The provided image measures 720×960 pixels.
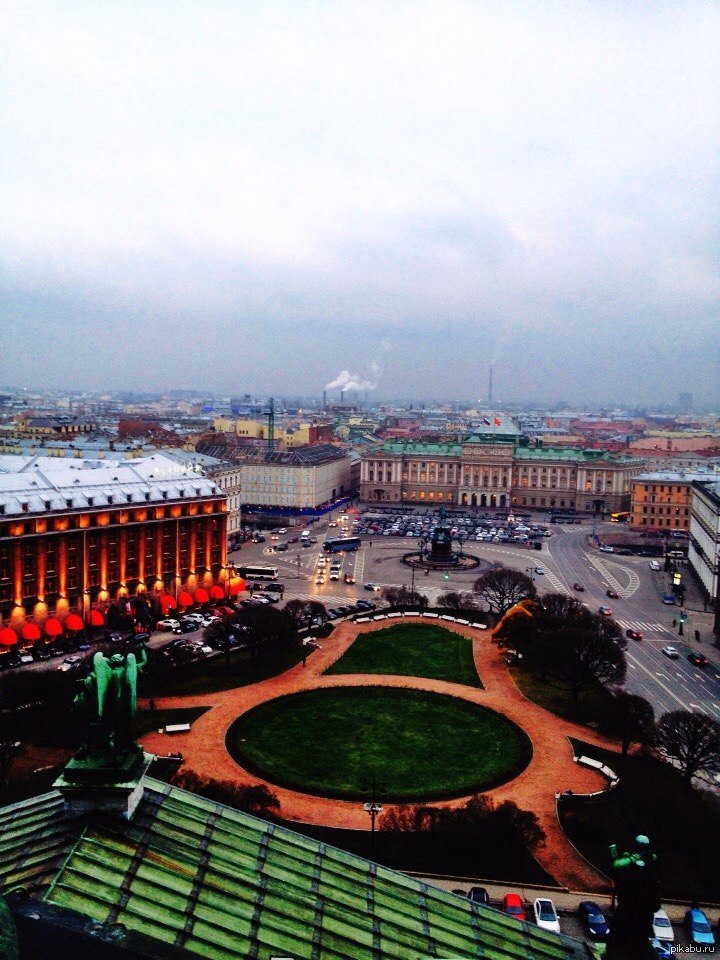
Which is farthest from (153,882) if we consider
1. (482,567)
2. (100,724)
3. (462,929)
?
(482,567)

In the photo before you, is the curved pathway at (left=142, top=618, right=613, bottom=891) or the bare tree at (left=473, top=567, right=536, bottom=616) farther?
the bare tree at (left=473, top=567, right=536, bottom=616)

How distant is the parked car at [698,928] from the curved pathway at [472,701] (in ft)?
12.5

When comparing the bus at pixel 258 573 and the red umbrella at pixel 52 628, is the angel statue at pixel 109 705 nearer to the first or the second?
the red umbrella at pixel 52 628

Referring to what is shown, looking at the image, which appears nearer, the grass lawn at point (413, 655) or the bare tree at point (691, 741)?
the bare tree at point (691, 741)

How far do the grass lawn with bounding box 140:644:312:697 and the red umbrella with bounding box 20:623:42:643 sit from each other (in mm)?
16621

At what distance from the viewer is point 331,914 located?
11258mm

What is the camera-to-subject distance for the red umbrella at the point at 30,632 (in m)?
71.2

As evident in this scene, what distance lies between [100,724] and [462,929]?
5962 mm

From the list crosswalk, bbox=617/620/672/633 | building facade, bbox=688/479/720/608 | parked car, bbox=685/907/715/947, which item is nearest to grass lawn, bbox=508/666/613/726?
parked car, bbox=685/907/715/947

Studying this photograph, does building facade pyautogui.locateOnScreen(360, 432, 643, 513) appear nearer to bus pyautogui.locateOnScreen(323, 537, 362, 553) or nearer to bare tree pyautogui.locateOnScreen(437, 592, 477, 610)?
bus pyautogui.locateOnScreen(323, 537, 362, 553)

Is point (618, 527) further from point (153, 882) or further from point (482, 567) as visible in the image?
point (153, 882)

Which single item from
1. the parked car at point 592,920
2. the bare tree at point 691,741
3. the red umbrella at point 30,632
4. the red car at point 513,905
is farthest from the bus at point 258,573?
the parked car at point 592,920

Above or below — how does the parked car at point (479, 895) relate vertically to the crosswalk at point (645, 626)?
above

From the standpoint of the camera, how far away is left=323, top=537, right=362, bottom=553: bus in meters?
119
